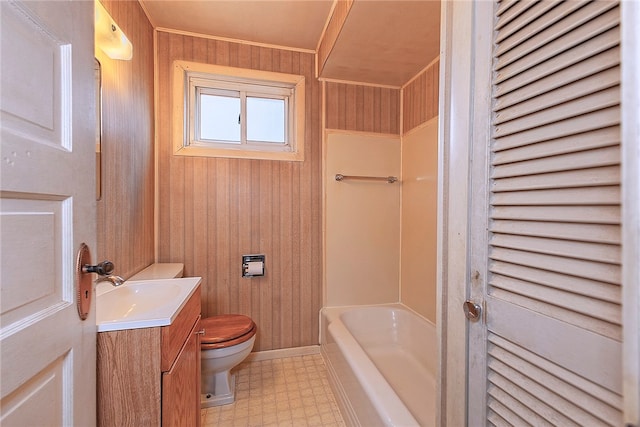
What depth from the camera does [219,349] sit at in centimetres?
164

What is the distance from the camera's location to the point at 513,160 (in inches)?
23.7

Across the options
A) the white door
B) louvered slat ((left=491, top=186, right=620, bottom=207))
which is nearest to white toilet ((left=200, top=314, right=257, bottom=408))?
the white door

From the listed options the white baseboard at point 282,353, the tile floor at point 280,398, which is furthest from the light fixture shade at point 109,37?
the white baseboard at point 282,353

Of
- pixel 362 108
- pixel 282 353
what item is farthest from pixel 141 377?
pixel 362 108

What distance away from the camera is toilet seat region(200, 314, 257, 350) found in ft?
5.40

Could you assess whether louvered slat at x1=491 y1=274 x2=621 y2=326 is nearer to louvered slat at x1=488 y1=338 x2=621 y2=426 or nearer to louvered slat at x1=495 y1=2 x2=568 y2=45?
louvered slat at x1=488 y1=338 x2=621 y2=426

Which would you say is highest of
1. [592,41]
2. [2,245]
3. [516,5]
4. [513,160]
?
[516,5]

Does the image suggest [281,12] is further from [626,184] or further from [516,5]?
[626,184]

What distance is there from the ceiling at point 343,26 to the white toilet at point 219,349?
1765 mm

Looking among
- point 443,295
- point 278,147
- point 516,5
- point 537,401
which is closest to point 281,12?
point 278,147

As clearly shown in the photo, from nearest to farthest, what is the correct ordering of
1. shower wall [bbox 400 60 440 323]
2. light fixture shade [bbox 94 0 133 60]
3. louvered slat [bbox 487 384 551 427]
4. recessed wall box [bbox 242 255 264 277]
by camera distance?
louvered slat [bbox 487 384 551 427] < light fixture shade [bbox 94 0 133 60] < shower wall [bbox 400 60 440 323] < recessed wall box [bbox 242 255 264 277]

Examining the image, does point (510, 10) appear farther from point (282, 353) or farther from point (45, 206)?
point (282, 353)

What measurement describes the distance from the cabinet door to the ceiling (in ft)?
6.27

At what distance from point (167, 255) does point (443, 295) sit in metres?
1.99
